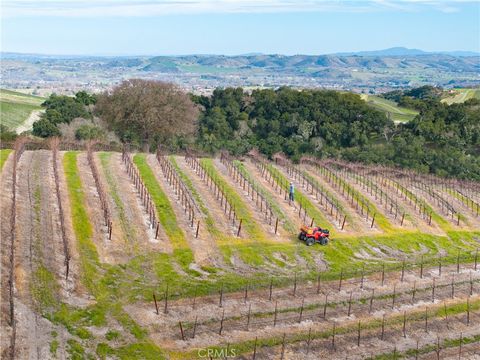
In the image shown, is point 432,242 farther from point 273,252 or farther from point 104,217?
point 104,217

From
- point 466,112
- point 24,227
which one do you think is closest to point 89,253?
point 24,227

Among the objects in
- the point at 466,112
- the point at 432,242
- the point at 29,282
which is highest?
the point at 466,112

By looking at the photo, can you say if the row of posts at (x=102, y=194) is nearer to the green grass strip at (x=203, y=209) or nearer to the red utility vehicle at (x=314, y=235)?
the green grass strip at (x=203, y=209)

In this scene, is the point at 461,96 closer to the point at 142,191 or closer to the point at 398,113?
the point at 398,113

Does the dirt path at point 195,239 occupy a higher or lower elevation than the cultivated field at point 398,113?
lower
